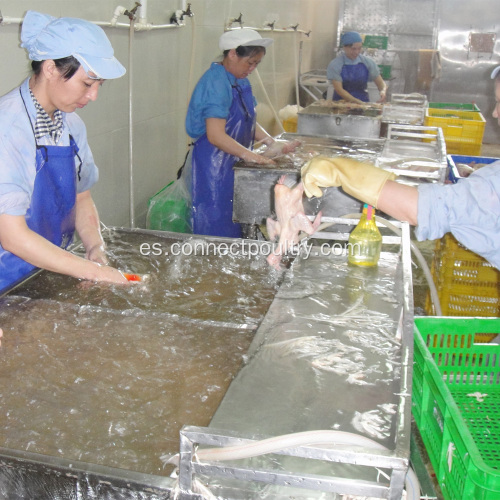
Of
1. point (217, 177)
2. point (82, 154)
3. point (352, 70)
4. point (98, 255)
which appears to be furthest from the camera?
point (352, 70)

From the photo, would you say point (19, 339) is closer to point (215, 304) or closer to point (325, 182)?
point (215, 304)

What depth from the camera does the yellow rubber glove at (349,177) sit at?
77.1 inches

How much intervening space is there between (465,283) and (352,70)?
497 cm

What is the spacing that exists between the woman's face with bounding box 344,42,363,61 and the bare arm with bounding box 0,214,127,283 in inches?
245

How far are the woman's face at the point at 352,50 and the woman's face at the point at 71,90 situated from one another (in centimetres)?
603

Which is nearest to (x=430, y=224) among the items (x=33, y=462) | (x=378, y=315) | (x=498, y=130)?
(x=378, y=315)

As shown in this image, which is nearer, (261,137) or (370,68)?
(261,137)

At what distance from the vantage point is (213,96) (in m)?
3.95

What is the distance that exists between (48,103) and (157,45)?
272 cm

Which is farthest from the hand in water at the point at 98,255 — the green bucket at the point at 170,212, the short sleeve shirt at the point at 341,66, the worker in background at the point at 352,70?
the short sleeve shirt at the point at 341,66

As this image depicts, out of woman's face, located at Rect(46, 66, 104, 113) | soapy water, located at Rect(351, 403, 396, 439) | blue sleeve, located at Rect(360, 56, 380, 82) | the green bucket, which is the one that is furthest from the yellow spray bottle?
blue sleeve, located at Rect(360, 56, 380, 82)

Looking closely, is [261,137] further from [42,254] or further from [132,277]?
[42,254]

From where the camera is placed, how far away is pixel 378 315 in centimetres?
193

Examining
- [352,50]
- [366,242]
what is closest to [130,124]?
[366,242]
